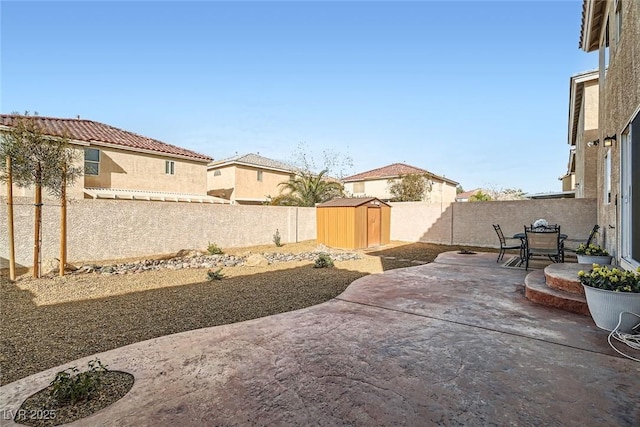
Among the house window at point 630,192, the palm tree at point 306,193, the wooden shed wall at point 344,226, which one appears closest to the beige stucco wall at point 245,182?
the palm tree at point 306,193

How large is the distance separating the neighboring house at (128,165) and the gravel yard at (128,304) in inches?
358

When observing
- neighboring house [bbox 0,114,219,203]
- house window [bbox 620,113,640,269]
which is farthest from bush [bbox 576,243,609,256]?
neighboring house [bbox 0,114,219,203]

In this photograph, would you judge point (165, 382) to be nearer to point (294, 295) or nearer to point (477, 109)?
point (294, 295)

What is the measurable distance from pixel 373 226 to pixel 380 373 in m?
13.0

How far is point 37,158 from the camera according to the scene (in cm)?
717

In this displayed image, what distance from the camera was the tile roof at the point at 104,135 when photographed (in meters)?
15.1

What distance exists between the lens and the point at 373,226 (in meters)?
15.6

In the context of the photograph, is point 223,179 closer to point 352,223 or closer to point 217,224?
point 217,224

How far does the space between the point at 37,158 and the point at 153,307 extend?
16.5 ft

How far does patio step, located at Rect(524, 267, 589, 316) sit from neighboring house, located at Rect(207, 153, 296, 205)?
69.2ft

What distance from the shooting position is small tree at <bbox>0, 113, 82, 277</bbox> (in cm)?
691

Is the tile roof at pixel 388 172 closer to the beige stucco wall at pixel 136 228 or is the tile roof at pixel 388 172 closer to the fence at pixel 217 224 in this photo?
the fence at pixel 217 224

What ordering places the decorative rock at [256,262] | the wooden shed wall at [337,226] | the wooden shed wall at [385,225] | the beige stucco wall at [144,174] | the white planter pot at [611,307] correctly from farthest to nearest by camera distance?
the wooden shed wall at [385,225], the beige stucco wall at [144,174], the wooden shed wall at [337,226], the decorative rock at [256,262], the white planter pot at [611,307]

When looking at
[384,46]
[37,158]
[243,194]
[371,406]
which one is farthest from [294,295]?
[243,194]
